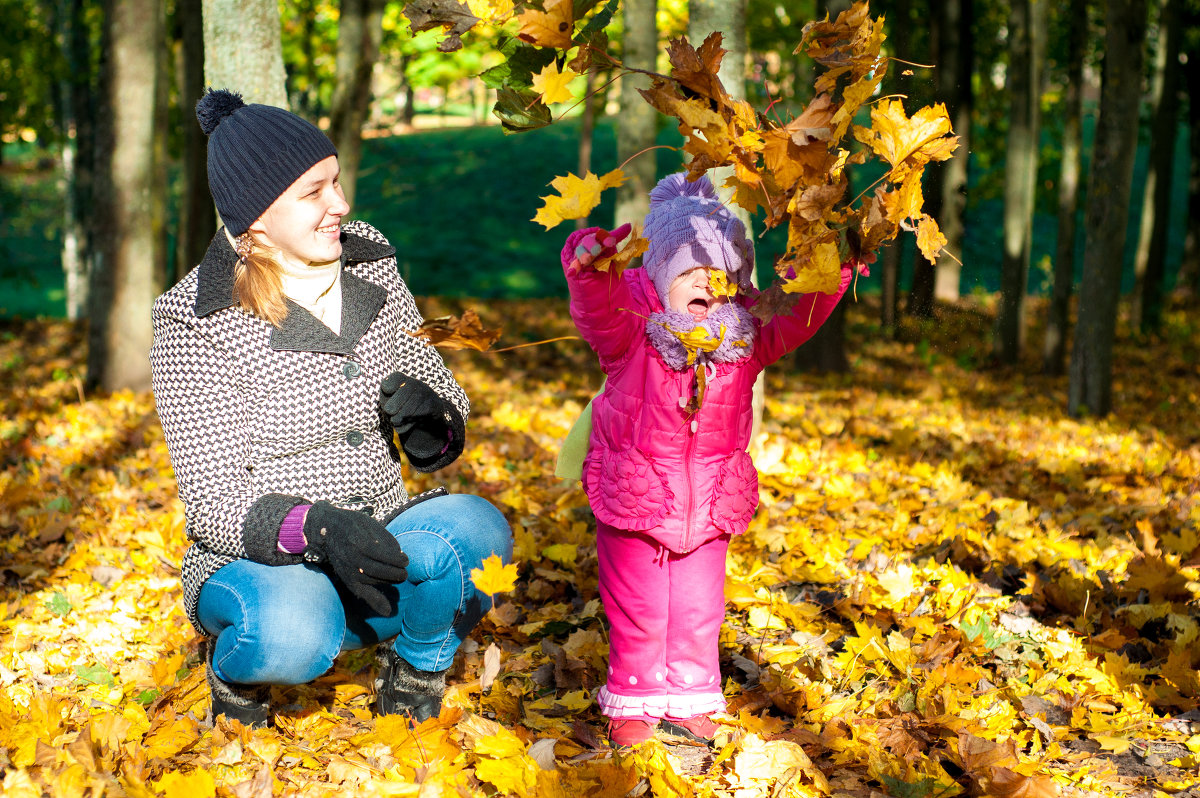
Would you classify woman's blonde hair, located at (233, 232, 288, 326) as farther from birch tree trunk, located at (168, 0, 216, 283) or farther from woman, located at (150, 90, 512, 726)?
birch tree trunk, located at (168, 0, 216, 283)

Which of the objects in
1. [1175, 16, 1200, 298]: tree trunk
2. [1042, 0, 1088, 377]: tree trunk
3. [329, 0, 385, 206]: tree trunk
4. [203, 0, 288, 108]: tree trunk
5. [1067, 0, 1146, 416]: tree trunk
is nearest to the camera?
[203, 0, 288, 108]: tree trunk

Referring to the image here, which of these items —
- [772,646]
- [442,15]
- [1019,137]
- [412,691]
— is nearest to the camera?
[442,15]

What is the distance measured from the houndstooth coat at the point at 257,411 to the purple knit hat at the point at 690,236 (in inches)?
26.8

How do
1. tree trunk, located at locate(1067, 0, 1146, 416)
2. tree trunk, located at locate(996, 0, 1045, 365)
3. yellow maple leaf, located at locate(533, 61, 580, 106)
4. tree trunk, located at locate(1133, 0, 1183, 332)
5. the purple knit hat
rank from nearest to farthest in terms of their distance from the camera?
yellow maple leaf, located at locate(533, 61, 580, 106), the purple knit hat, tree trunk, located at locate(1067, 0, 1146, 416), tree trunk, located at locate(996, 0, 1045, 365), tree trunk, located at locate(1133, 0, 1183, 332)

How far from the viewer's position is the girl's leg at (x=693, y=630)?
8.61 feet

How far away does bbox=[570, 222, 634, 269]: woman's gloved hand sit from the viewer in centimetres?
218

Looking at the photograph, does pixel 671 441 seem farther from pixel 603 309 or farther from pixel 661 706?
pixel 661 706

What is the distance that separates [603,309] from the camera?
2.35 meters

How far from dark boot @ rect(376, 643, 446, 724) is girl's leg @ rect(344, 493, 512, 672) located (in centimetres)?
3

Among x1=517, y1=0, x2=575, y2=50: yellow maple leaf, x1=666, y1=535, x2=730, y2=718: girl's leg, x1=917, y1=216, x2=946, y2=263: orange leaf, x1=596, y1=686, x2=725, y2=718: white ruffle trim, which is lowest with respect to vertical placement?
x1=596, y1=686, x2=725, y2=718: white ruffle trim

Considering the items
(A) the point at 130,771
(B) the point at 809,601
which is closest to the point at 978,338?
(B) the point at 809,601

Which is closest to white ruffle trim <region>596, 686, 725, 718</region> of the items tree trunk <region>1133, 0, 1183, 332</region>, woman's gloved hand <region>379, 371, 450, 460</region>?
woman's gloved hand <region>379, 371, 450, 460</region>

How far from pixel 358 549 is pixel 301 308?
2.20 feet

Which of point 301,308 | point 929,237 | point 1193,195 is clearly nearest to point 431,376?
point 301,308
